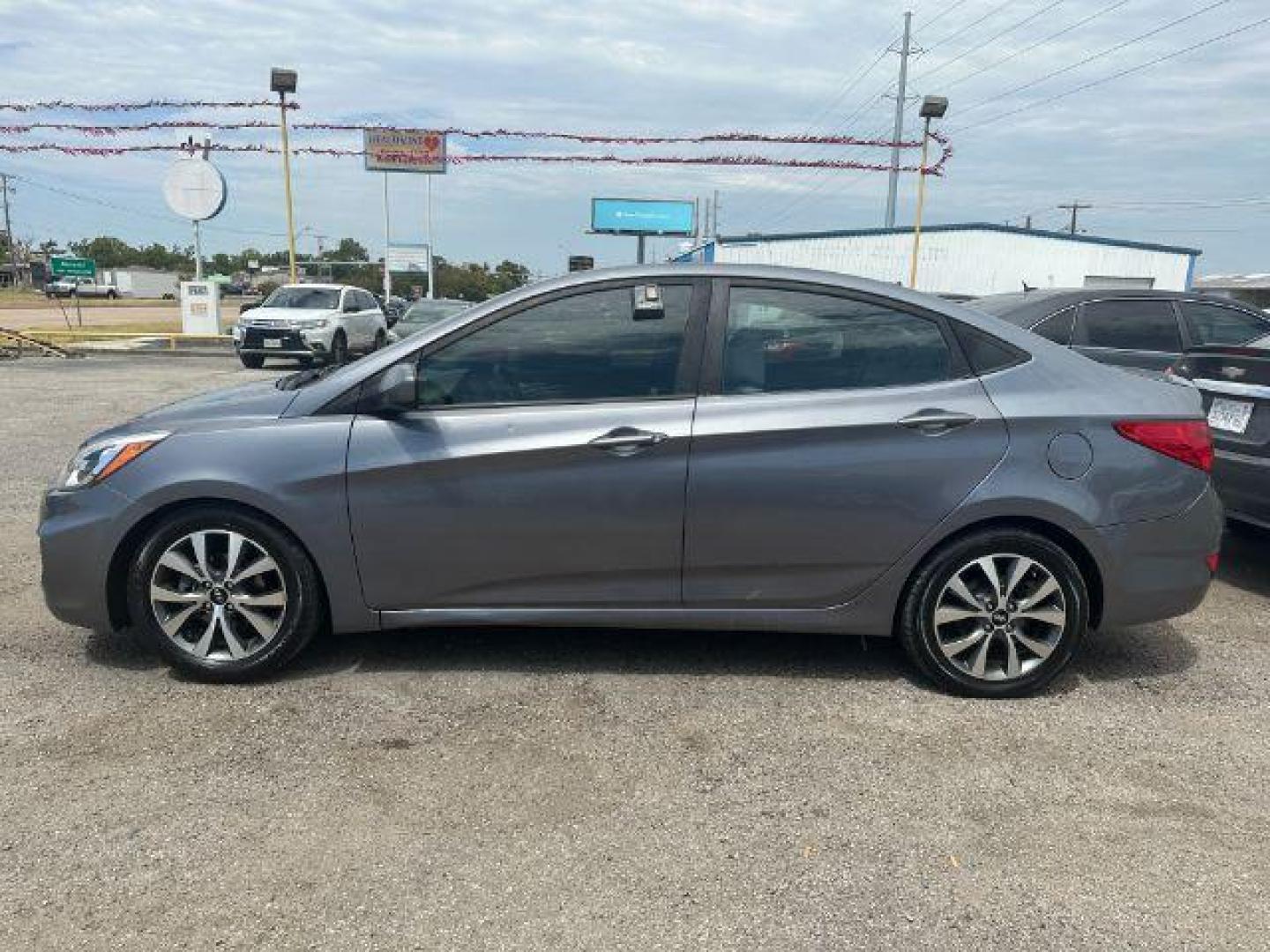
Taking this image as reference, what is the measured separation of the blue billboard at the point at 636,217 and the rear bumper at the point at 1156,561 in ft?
168

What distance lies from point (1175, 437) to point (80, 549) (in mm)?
4220

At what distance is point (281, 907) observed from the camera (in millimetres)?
2338

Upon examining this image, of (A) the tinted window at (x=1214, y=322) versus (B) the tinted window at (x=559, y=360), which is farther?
(A) the tinted window at (x=1214, y=322)

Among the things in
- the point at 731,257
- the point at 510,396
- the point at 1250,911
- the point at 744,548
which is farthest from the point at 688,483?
the point at 731,257

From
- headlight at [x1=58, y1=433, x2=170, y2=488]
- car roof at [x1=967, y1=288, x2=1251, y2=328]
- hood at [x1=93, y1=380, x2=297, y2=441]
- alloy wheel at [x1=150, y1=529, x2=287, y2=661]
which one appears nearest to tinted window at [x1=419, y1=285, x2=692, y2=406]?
hood at [x1=93, y1=380, x2=297, y2=441]

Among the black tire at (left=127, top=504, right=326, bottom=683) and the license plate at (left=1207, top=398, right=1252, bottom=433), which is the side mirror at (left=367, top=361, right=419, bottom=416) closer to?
the black tire at (left=127, top=504, right=326, bottom=683)

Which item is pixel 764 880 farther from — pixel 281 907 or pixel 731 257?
pixel 731 257

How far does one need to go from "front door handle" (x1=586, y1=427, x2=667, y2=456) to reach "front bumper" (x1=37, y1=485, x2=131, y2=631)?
70.4 inches

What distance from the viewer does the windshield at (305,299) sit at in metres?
18.1

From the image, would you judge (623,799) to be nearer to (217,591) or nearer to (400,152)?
(217,591)

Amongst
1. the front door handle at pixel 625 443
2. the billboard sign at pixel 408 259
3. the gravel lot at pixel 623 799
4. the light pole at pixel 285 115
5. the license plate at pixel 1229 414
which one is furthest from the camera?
the billboard sign at pixel 408 259

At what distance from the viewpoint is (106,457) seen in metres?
3.49

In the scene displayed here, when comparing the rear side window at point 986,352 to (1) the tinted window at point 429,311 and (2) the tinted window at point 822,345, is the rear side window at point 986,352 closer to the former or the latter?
(2) the tinted window at point 822,345

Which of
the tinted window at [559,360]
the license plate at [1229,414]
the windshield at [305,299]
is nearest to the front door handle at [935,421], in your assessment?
the tinted window at [559,360]
